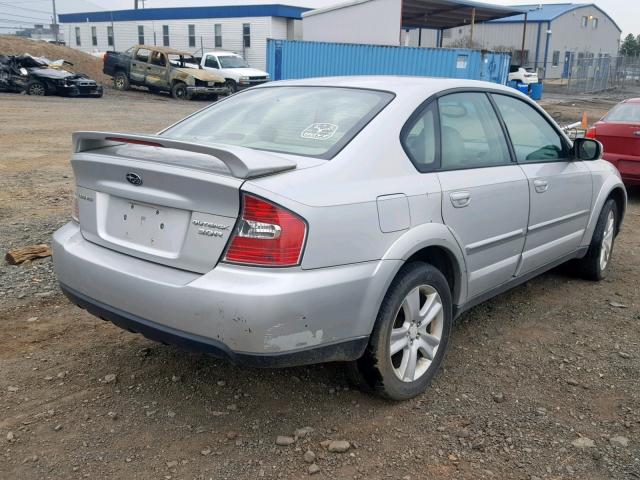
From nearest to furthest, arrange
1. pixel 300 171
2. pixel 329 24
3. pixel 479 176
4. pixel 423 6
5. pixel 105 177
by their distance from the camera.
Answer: pixel 300 171, pixel 105 177, pixel 479 176, pixel 423 6, pixel 329 24

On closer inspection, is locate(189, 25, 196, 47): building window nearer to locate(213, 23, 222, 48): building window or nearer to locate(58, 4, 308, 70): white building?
locate(58, 4, 308, 70): white building

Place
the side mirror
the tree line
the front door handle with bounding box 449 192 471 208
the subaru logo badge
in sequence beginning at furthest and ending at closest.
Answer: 1. the tree line
2. the side mirror
3. the front door handle with bounding box 449 192 471 208
4. the subaru logo badge

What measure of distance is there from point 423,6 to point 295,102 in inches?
956

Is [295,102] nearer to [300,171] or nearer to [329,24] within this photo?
[300,171]

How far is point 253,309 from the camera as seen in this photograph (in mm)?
2553

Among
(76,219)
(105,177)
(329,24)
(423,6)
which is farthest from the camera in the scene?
(329,24)

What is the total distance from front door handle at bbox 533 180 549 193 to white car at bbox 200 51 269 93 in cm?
2378

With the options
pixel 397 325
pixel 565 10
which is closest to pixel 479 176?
pixel 397 325

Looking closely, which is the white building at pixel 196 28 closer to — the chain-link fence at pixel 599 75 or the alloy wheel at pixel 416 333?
the chain-link fence at pixel 599 75

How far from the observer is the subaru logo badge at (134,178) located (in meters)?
2.90

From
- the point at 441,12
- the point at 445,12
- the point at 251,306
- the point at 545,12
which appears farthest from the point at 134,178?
the point at 545,12

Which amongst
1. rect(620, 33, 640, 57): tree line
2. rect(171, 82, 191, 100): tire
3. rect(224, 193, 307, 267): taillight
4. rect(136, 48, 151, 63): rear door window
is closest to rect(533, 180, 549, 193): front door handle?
rect(224, 193, 307, 267): taillight

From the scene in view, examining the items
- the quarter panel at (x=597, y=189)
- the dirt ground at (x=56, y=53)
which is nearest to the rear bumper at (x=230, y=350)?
the quarter panel at (x=597, y=189)

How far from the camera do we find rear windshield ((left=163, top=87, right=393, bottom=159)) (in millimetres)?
3193
